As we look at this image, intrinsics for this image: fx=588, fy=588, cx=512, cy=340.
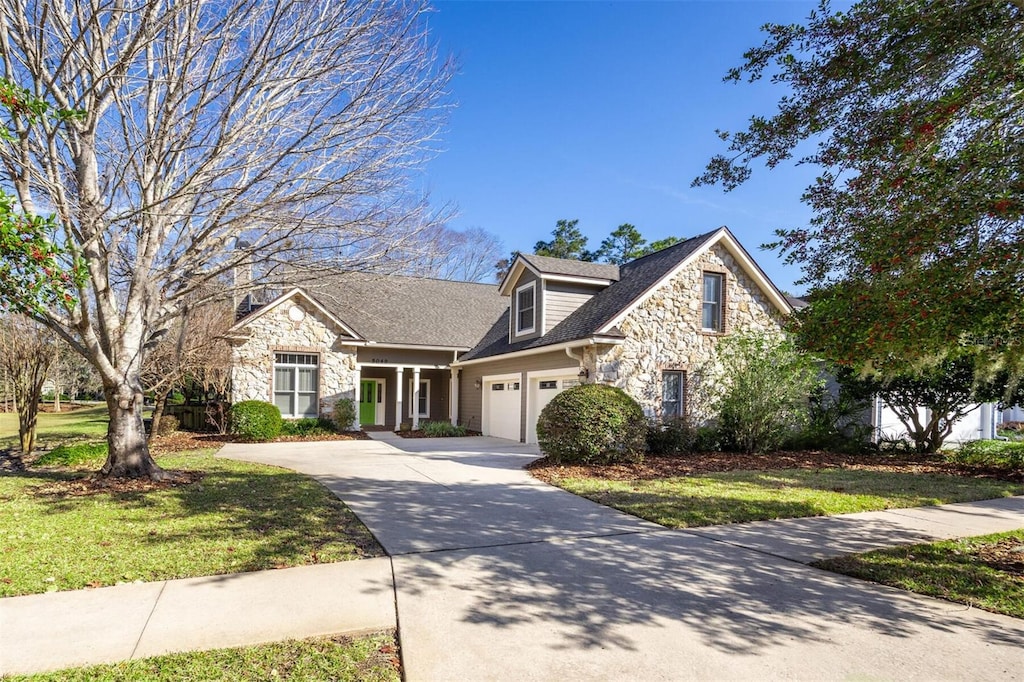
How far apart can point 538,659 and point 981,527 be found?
6.71 m

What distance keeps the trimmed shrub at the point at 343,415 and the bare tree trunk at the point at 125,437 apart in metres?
9.70

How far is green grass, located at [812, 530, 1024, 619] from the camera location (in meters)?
4.85

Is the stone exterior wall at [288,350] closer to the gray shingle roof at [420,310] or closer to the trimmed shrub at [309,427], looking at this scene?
the trimmed shrub at [309,427]

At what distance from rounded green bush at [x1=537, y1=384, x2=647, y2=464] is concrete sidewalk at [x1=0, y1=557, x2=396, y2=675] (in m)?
6.72

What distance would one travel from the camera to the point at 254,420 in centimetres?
1675

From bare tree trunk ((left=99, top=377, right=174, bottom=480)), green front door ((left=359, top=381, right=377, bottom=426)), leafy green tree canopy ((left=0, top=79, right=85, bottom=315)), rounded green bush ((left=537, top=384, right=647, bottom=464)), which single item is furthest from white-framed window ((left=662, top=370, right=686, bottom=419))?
leafy green tree canopy ((left=0, top=79, right=85, bottom=315))

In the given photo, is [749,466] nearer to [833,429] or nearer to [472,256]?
[833,429]

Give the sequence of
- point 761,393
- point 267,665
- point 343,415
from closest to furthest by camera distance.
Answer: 1. point 267,665
2. point 761,393
3. point 343,415

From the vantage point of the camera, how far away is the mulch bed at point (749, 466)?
430 inches

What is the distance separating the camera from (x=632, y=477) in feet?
34.6

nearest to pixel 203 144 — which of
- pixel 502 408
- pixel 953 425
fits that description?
pixel 502 408

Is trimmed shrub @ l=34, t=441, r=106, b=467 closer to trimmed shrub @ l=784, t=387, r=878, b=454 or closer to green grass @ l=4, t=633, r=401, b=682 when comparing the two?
green grass @ l=4, t=633, r=401, b=682

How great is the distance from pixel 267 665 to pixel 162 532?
359 cm

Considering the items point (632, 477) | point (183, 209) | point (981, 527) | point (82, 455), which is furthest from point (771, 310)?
point (82, 455)
